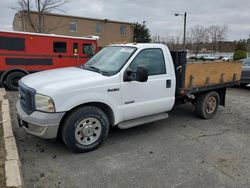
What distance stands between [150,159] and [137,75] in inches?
57.6

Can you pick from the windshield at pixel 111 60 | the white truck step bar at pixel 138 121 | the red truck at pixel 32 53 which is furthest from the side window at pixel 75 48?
the white truck step bar at pixel 138 121

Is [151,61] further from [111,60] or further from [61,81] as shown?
[61,81]

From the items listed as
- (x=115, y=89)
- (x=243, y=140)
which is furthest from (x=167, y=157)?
(x=243, y=140)

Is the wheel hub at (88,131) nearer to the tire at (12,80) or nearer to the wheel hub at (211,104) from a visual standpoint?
the wheel hub at (211,104)

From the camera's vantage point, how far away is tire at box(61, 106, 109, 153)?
3953 millimetres

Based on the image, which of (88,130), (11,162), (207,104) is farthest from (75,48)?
(11,162)

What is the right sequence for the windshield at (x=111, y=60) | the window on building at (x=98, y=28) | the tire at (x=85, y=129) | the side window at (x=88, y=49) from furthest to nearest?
the window on building at (x=98, y=28), the side window at (x=88, y=49), the windshield at (x=111, y=60), the tire at (x=85, y=129)

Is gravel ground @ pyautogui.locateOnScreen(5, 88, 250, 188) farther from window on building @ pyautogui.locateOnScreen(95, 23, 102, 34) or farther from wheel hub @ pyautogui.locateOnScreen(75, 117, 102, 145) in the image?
window on building @ pyautogui.locateOnScreen(95, 23, 102, 34)

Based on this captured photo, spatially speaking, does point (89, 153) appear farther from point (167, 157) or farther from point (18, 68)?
point (18, 68)

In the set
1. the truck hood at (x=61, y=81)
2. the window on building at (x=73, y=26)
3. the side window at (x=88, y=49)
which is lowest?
the truck hood at (x=61, y=81)

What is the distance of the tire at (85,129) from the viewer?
3953 millimetres

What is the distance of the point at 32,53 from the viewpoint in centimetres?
1059

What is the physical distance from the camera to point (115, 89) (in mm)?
4301

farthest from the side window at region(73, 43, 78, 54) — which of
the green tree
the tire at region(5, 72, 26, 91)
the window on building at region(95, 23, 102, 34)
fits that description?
the green tree
